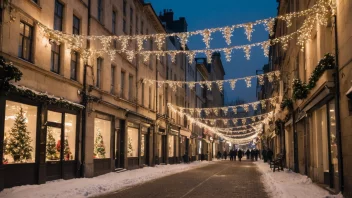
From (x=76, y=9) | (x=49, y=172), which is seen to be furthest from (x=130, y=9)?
(x=49, y=172)

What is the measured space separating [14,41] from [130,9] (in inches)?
676

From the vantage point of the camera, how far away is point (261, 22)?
15.4m

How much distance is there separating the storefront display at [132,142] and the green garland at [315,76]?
14.8 metres

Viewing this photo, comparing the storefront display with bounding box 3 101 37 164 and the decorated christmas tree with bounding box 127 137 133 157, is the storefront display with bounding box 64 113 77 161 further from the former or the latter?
the decorated christmas tree with bounding box 127 137 133 157

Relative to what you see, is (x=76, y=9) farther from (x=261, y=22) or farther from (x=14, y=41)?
(x=261, y=22)

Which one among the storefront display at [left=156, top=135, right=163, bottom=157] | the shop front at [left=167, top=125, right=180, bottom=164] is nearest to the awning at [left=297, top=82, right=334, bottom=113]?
the storefront display at [left=156, top=135, right=163, bottom=157]

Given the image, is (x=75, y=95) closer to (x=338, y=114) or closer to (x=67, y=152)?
(x=67, y=152)

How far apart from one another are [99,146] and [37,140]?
7519mm

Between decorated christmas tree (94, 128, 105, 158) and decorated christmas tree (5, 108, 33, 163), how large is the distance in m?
7.45

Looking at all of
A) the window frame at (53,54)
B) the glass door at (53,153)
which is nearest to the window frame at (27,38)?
the window frame at (53,54)

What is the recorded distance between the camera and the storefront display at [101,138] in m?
24.0

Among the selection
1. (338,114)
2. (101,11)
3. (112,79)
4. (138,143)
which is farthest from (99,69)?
(338,114)

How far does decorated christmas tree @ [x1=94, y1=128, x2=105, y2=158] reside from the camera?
24031 mm

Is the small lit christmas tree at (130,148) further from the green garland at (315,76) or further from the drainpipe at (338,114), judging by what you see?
the drainpipe at (338,114)
